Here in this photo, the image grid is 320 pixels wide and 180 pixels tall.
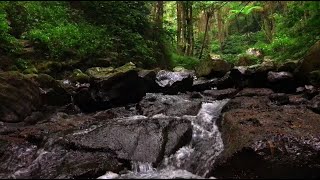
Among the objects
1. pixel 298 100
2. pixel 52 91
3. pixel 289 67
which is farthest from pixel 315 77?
pixel 52 91

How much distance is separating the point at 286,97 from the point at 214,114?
1.70 meters

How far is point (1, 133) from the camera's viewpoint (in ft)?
23.0

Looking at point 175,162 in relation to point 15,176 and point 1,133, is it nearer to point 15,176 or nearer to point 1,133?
point 15,176

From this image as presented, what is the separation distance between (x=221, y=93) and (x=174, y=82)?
1482 millimetres

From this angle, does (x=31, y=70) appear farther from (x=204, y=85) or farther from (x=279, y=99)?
(x=279, y=99)

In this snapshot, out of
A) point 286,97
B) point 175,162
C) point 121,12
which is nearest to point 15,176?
point 175,162

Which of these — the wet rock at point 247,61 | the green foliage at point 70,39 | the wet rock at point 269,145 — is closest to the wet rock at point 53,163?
the wet rock at point 269,145

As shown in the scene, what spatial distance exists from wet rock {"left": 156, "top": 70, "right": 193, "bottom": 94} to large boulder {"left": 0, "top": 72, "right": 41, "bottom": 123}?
3.55 m

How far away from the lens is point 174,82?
35.1ft

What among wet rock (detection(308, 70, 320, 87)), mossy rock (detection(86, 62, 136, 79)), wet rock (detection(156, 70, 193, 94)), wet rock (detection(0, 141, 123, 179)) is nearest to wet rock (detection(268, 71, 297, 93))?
wet rock (detection(308, 70, 320, 87))

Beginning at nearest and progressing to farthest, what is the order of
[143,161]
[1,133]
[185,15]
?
[143,161]
[1,133]
[185,15]

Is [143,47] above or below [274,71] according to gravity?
above

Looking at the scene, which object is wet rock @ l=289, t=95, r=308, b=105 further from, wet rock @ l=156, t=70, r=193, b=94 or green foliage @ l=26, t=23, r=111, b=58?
green foliage @ l=26, t=23, r=111, b=58

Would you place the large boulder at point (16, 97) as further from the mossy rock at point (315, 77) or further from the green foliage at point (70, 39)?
the mossy rock at point (315, 77)
